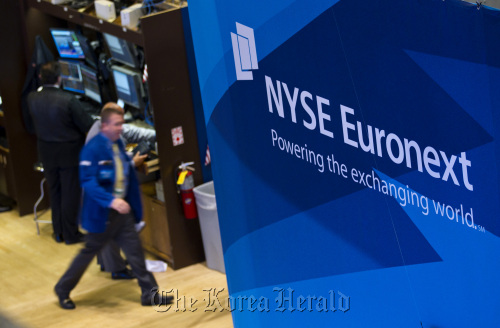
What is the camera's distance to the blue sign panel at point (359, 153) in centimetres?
172

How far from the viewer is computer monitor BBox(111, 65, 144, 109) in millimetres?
6547

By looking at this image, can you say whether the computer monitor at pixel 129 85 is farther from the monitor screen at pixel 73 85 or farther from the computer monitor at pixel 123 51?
the monitor screen at pixel 73 85

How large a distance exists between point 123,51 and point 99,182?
1.88m

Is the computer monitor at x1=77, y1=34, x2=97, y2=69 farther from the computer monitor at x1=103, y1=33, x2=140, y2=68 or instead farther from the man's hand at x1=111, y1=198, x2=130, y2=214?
the man's hand at x1=111, y1=198, x2=130, y2=214

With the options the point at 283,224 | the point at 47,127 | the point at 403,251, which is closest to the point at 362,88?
the point at 403,251

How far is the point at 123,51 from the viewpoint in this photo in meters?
6.63

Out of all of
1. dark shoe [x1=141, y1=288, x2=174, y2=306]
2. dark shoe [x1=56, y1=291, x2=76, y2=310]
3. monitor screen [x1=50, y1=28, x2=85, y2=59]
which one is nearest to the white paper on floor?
dark shoe [x1=141, y1=288, x2=174, y2=306]

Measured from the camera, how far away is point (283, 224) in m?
2.67

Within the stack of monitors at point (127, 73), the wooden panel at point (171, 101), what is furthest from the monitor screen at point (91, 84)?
the wooden panel at point (171, 101)

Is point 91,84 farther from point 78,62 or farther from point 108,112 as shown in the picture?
point 108,112

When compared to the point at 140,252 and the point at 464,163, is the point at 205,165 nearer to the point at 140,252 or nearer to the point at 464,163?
the point at 140,252

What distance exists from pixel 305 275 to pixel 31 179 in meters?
5.53

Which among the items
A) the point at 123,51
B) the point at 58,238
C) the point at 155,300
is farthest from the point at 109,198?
the point at 58,238

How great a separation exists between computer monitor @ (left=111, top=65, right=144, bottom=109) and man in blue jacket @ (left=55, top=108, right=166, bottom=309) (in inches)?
60.6
